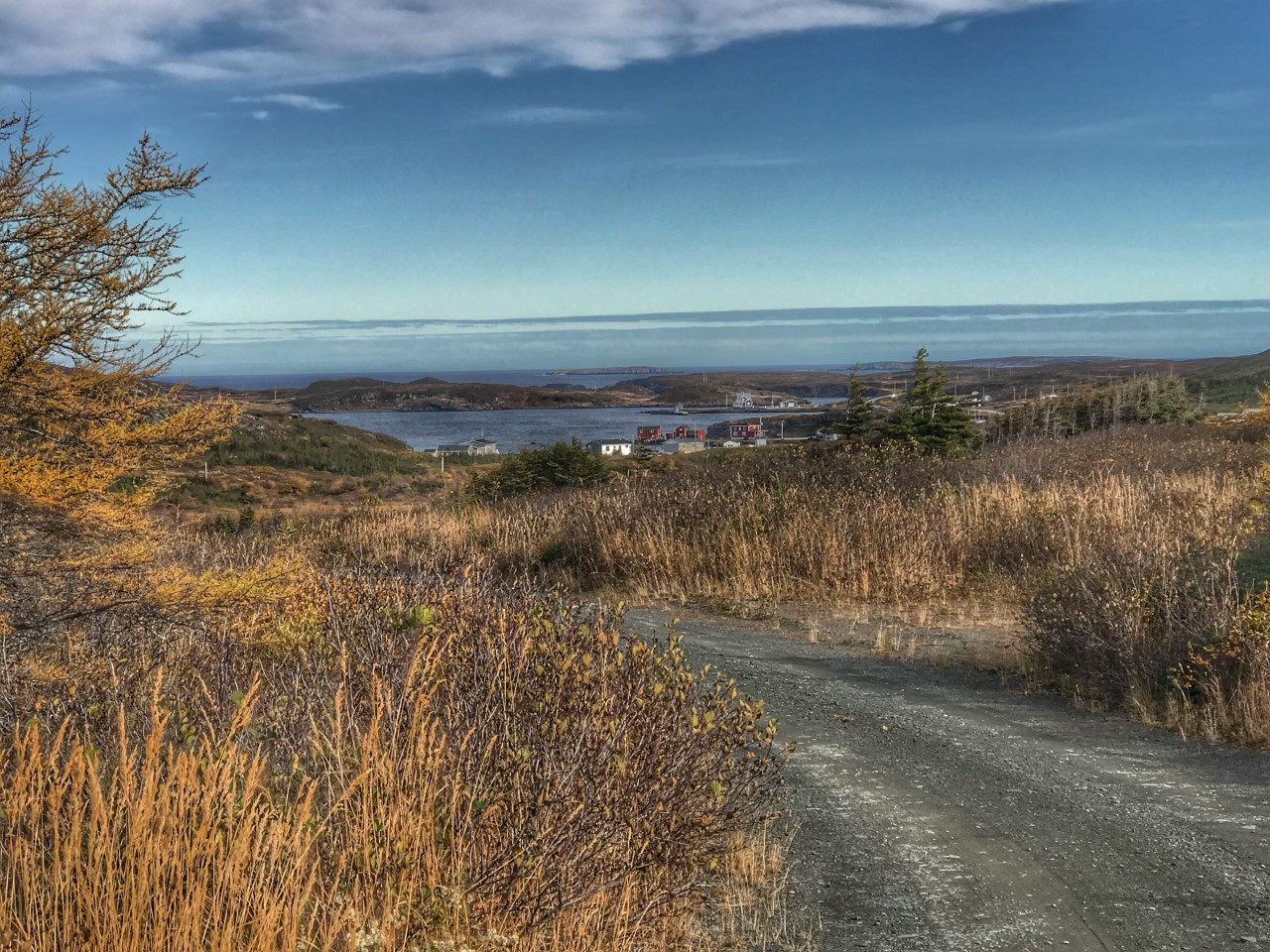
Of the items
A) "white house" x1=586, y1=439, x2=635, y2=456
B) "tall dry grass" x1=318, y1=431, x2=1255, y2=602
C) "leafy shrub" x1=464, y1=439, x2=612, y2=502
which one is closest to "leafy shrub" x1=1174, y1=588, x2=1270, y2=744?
"tall dry grass" x1=318, y1=431, x2=1255, y2=602

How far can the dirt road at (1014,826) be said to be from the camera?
380 cm

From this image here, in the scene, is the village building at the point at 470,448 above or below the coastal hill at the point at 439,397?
below

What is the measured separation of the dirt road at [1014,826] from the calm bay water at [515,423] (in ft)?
105

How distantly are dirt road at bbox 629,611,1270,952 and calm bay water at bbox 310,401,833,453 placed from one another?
31917 millimetres

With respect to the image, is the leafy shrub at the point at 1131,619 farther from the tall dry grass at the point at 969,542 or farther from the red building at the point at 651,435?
the red building at the point at 651,435

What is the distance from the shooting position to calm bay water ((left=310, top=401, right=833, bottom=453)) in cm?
4700

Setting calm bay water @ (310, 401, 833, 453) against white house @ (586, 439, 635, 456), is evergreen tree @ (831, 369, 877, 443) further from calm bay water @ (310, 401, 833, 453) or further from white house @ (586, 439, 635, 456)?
calm bay water @ (310, 401, 833, 453)

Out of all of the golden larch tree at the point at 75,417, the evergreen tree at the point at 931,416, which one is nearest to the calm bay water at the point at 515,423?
the evergreen tree at the point at 931,416

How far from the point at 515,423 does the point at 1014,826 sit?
2146 inches

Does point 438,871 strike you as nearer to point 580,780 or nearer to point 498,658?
point 580,780

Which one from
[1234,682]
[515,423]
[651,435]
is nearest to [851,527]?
[1234,682]

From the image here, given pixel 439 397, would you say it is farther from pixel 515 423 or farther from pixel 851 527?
pixel 851 527

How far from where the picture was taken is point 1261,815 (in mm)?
4785

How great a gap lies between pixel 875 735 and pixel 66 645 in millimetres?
5658
